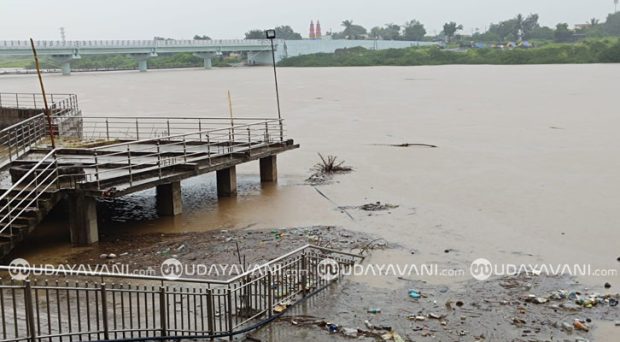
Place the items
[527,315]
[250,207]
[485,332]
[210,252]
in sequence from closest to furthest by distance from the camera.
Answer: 1. [485,332]
2. [527,315]
3. [210,252]
4. [250,207]

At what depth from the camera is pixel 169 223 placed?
17469 millimetres

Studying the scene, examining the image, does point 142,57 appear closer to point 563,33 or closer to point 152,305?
point 563,33

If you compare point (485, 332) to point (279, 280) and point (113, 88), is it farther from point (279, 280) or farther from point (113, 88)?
point (113, 88)

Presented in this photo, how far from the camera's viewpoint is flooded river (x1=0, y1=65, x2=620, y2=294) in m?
15.9

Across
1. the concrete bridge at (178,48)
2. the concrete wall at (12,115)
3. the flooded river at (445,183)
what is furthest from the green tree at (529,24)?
the concrete wall at (12,115)

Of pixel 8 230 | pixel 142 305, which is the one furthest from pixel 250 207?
pixel 142 305

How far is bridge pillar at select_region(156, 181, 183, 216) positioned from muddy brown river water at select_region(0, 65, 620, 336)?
13.2 inches

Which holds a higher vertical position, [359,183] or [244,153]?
[244,153]

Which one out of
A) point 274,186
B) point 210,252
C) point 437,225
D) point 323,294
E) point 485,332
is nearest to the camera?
point 485,332

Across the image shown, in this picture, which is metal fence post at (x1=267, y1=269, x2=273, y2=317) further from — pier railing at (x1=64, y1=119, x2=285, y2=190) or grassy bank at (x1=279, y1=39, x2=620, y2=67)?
grassy bank at (x1=279, y1=39, x2=620, y2=67)

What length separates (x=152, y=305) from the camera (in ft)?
29.1

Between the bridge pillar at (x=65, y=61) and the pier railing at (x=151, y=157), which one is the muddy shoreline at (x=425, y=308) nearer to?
the pier railing at (x=151, y=157)

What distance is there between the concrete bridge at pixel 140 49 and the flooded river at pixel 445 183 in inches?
1453

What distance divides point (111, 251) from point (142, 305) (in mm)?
4828
